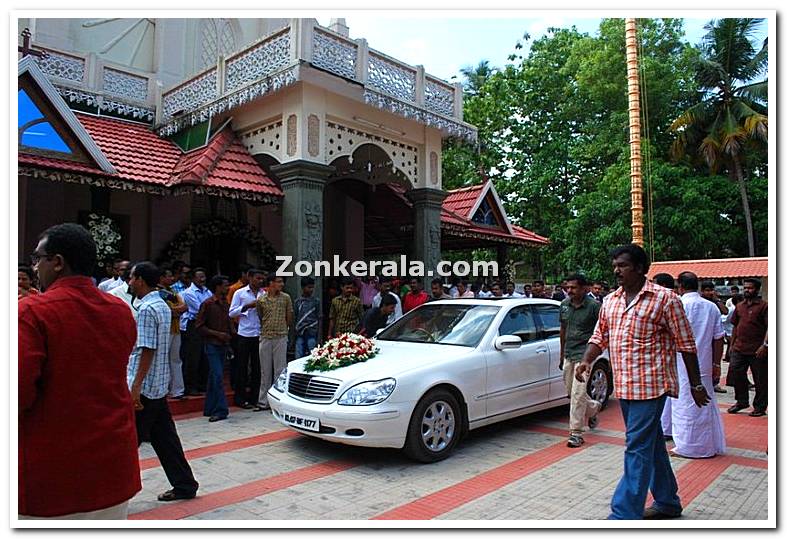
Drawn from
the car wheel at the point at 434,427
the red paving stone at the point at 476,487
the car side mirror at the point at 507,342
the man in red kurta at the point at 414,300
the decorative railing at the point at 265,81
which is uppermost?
the decorative railing at the point at 265,81

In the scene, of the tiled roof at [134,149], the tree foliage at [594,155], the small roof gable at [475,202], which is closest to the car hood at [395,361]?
the tiled roof at [134,149]

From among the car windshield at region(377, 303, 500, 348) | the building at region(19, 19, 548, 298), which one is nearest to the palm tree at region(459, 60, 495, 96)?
the building at region(19, 19, 548, 298)

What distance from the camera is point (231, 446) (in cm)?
625

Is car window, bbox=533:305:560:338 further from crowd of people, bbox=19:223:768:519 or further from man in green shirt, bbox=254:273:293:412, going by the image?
man in green shirt, bbox=254:273:293:412

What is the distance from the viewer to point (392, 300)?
8875 millimetres

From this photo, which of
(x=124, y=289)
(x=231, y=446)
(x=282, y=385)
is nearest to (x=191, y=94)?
(x=124, y=289)

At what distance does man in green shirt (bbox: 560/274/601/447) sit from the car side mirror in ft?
1.98

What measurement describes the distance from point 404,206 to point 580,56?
15.4 metres

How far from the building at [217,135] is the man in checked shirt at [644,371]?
6397 millimetres

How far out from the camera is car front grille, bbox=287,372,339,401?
570 centimetres

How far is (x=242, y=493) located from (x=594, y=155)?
73.1 ft

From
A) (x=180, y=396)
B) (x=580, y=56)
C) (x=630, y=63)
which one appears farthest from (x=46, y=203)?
(x=580, y=56)

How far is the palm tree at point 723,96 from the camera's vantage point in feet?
76.2

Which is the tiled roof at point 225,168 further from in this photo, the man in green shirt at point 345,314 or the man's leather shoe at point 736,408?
the man's leather shoe at point 736,408
